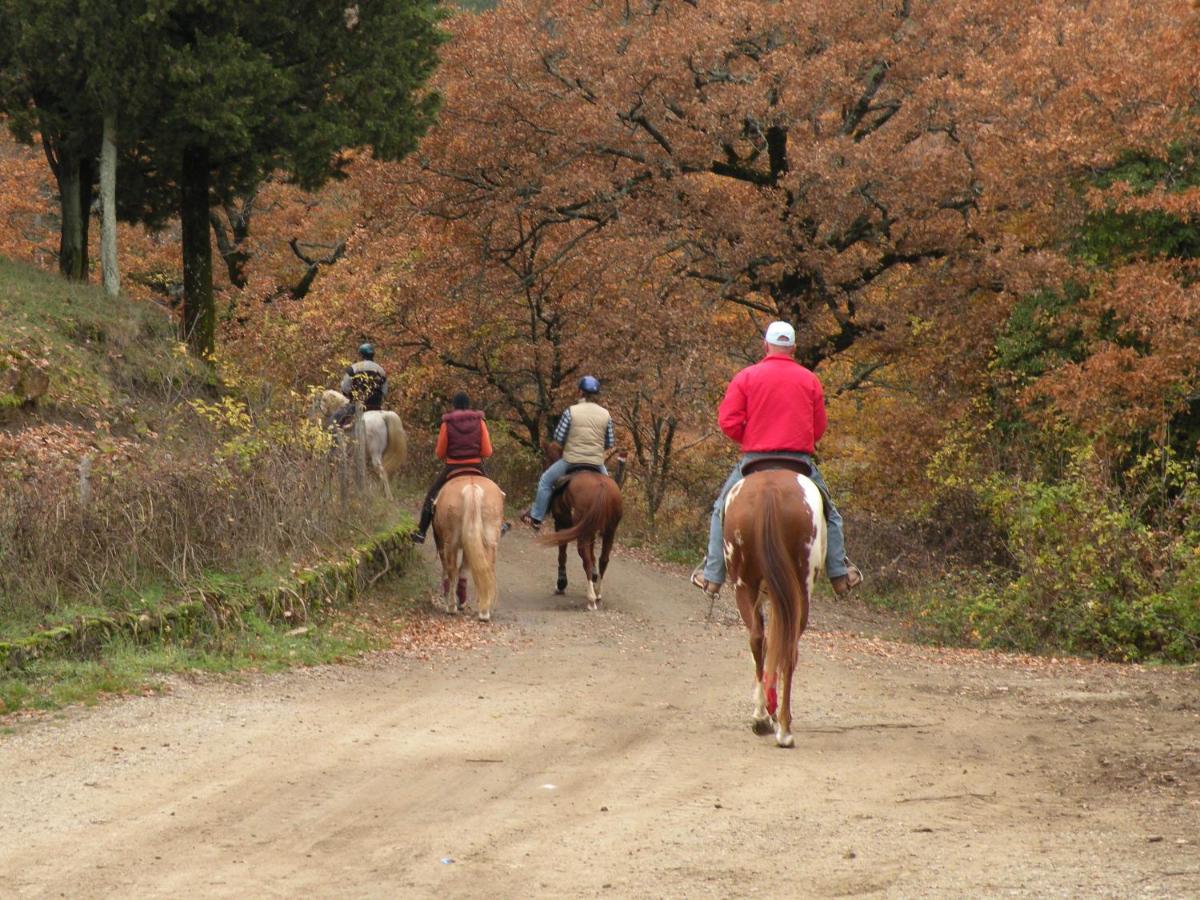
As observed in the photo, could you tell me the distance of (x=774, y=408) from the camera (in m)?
9.97

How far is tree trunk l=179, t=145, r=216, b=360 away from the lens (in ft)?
91.1

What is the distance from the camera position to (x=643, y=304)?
26.5m

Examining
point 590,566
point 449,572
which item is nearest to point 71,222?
point 590,566

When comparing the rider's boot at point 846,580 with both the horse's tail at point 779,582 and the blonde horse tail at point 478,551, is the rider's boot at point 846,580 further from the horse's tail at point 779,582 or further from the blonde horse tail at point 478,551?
the blonde horse tail at point 478,551

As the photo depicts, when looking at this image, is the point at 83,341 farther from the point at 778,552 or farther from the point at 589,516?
the point at 778,552

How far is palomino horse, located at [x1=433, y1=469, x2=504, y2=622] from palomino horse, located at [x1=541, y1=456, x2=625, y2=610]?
122 centimetres

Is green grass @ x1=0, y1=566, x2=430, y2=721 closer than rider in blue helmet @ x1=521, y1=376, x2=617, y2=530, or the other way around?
green grass @ x1=0, y1=566, x2=430, y2=721

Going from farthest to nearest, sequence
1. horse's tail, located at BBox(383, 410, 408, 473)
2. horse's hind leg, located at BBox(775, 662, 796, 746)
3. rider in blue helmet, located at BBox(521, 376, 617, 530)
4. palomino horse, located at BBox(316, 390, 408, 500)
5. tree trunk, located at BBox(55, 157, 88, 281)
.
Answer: tree trunk, located at BBox(55, 157, 88, 281) → horse's tail, located at BBox(383, 410, 408, 473) → palomino horse, located at BBox(316, 390, 408, 500) → rider in blue helmet, located at BBox(521, 376, 617, 530) → horse's hind leg, located at BBox(775, 662, 796, 746)

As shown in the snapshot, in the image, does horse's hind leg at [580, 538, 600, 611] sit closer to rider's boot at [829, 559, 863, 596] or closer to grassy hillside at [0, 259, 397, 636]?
grassy hillside at [0, 259, 397, 636]

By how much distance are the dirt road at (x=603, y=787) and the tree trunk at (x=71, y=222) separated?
19302 millimetres

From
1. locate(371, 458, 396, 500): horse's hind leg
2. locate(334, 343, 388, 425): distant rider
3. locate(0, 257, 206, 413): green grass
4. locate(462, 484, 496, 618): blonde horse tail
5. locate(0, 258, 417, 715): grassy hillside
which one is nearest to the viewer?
locate(0, 258, 417, 715): grassy hillside

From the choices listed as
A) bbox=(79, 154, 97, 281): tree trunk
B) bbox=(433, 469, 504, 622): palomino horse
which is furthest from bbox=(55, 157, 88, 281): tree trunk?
bbox=(433, 469, 504, 622): palomino horse

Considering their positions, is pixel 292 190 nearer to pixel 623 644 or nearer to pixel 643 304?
pixel 643 304

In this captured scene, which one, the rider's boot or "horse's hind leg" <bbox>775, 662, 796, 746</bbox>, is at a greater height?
the rider's boot
